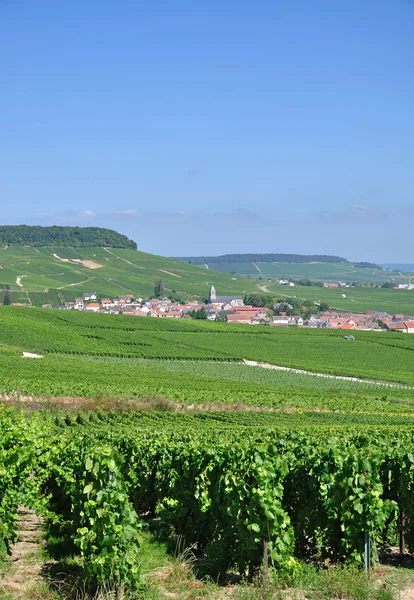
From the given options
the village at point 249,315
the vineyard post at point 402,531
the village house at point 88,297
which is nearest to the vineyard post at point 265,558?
the vineyard post at point 402,531

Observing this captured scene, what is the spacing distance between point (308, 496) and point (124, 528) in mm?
3663

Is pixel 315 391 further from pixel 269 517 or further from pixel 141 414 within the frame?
pixel 269 517

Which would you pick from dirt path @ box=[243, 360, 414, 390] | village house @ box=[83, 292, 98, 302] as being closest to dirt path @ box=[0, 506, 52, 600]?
dirt path @ box=[243, 360, 414, 390]

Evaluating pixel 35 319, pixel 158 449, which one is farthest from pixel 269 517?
pixel 35 319

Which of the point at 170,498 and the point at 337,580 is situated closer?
the point at 337,580

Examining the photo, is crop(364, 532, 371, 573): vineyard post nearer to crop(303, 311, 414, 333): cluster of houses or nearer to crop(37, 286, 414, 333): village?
crop(37, 286, 414, 333): village

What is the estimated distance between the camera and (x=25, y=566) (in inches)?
535

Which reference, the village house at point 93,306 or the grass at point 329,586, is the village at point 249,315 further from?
the grass at point 329,586

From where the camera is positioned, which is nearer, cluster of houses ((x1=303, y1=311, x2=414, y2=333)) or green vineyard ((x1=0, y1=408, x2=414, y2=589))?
green vineyard ((x1=0, y1=408, x2=414, y2=589))

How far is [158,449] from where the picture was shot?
1814cm

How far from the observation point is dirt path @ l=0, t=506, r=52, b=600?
12211 millimetres

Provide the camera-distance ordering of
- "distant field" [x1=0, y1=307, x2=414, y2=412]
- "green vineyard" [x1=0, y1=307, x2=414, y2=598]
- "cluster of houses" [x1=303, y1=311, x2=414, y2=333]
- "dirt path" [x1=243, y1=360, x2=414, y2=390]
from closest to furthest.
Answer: "green vineyard" [x1=0, y1=307, x2=414, y2=598], "distant field" [x1=0, y1=307, x2=414, y2=412], "dirt path" [x1=243, y1=360, x2=414, y2=390], "cluster of houses" [x1=303, y1=311, x2=414, y2=333]

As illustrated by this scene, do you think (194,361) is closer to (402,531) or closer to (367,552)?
(402,531)

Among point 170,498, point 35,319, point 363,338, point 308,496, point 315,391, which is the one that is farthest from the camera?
point 363,338
